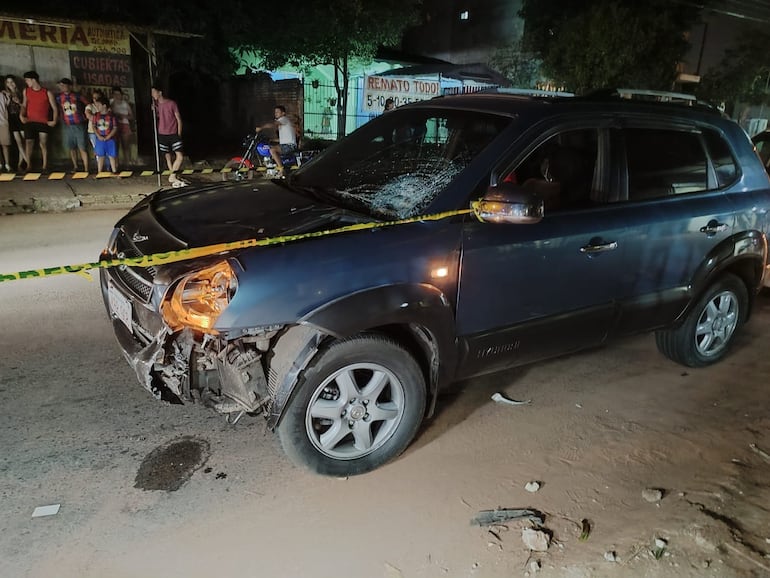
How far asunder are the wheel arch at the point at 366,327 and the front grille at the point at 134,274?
699 millimetres

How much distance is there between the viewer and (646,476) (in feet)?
10.8

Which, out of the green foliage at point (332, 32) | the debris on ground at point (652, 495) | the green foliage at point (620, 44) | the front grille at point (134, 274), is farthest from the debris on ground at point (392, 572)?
the green foliage at point (620, 44)

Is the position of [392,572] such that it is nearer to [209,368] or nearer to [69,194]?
[209,368]

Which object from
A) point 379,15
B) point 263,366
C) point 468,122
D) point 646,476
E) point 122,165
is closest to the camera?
point 263,366

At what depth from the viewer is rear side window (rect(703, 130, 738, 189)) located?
4.13 metres

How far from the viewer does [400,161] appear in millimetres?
→ 3795

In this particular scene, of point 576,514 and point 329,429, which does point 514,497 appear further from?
point 329,429

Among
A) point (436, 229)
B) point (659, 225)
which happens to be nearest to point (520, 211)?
point (436, 229)

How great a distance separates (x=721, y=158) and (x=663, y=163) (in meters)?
0.61

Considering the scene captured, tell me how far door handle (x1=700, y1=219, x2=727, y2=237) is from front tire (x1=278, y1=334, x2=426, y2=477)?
7.43ft

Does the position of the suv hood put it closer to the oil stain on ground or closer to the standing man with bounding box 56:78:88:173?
the oil stain on ground

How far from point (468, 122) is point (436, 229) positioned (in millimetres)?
930

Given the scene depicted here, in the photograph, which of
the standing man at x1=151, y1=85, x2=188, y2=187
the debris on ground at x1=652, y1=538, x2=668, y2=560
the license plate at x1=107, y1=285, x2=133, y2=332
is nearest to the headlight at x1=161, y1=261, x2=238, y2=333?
the license plate at x1=107, y1=285, x2=133, y2=332

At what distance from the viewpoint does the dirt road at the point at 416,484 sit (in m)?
2.61
